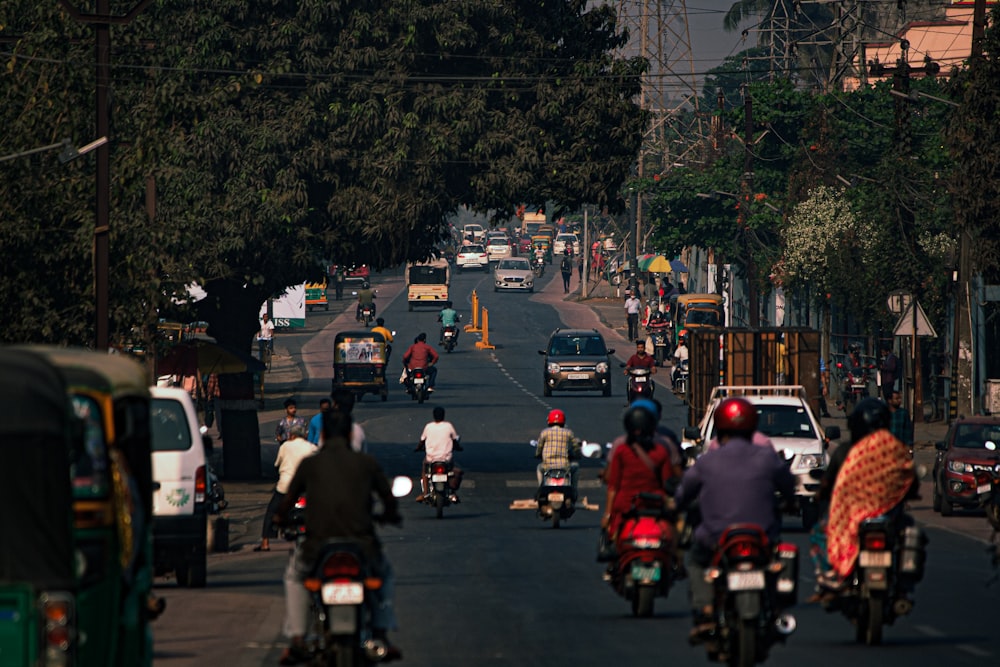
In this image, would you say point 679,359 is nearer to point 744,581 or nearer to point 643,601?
point 643,601

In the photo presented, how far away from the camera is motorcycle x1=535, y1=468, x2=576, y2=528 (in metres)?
23.9

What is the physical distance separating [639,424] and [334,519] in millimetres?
4322

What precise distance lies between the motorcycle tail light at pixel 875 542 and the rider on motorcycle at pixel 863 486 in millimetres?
153

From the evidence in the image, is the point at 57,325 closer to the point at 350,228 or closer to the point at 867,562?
the point at 350,228

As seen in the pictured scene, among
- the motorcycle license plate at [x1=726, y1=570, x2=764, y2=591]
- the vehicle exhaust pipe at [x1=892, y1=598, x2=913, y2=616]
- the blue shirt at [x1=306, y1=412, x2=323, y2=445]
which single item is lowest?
the vehicle exhaust pipe at [x1=892, y1=598, x2=913, y2=616]

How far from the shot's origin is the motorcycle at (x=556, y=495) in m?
23.9

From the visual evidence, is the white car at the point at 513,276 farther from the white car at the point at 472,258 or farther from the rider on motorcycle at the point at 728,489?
the rider on motorcycle at the point at 728,489

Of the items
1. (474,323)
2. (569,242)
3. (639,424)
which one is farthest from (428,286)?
(639,424)

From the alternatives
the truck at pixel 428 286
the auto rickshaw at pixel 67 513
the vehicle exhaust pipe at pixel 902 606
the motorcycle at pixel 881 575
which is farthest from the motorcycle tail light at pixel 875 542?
the truck at pixel 428 286

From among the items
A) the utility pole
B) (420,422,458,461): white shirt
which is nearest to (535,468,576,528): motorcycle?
(420,422,458,461): white shirt

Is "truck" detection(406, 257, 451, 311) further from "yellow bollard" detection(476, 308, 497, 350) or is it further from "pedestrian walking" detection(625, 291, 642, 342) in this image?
"pedestrian walking" detection(625, 291, 642, 342)

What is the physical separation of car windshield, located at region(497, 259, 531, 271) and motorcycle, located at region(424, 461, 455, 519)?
8075 cm

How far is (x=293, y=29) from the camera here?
32.0 metres

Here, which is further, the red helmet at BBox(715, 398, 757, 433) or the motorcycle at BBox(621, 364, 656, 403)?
the motorcycle at BBox(621, 364, 656, 403)
